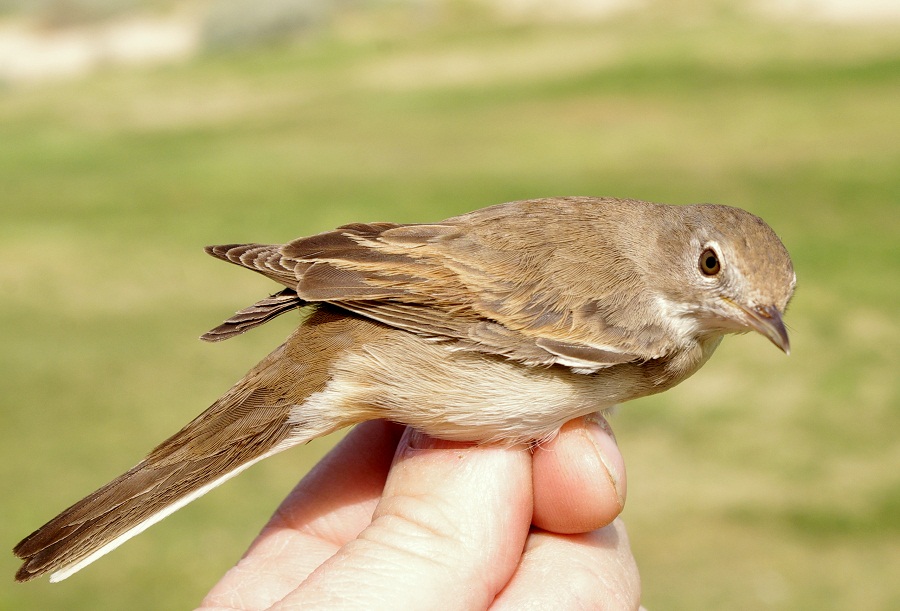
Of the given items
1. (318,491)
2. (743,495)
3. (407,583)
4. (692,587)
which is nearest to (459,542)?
(407,583)

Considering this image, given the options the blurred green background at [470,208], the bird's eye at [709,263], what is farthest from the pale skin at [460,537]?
the blurred green background at [470,208]

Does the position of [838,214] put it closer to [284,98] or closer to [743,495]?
[743,495]

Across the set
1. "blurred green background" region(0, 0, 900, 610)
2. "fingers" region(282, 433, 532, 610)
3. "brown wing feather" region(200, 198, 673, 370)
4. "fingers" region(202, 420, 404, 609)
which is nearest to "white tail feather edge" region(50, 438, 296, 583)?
"fingers" region(202, 420, 404, 609)

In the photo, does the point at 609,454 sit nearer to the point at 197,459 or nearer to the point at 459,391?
the point at 459,391

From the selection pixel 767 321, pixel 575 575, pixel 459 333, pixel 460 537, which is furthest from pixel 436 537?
pixel 767 321

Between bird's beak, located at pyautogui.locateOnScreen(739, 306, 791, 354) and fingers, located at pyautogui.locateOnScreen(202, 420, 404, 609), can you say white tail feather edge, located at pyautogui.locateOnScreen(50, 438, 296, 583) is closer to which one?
fingers, located at pyautogui.locateOnScreen(202, 420, 404, 609)
